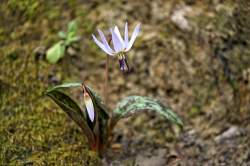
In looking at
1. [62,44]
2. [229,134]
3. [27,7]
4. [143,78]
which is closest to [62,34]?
[62,44]

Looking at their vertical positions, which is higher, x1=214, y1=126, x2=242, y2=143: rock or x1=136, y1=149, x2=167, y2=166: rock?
x1=214, y1=126, x2=242, y2=143: rock

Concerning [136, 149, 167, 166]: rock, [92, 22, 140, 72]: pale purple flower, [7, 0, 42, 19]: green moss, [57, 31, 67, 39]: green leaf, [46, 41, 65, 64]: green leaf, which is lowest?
[136, 149, 167, 166]: rock

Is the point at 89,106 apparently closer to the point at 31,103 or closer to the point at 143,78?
the point at 31,103

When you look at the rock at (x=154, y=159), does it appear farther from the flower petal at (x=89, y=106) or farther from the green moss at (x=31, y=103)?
the flower petal at (x=89, y=106)

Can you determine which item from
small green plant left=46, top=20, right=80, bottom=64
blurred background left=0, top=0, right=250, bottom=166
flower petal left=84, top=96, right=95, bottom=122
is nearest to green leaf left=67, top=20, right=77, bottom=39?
small green plant left=46, top=20, right=80, bottom=64

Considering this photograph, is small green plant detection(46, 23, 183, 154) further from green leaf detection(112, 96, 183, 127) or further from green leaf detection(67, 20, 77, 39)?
green leaf detection(67, 20, 77, 39)

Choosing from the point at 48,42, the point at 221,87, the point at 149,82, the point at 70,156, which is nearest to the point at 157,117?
the point at 149,82
